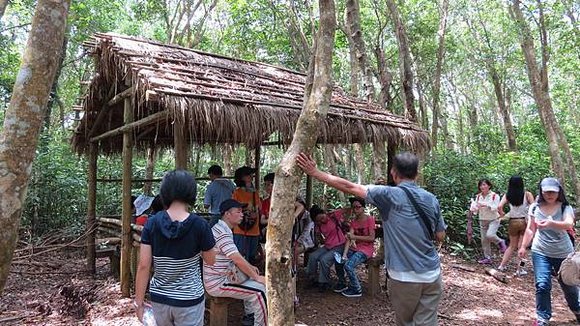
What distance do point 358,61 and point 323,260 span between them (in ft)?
14.9

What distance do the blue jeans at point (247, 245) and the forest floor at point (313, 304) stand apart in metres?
0.68

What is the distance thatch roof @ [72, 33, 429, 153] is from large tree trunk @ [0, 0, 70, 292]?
3.50 ft

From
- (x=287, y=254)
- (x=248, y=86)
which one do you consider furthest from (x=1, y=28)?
(x=287, y=254)

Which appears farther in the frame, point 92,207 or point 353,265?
point 92,207

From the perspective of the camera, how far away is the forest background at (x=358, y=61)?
31.4ft

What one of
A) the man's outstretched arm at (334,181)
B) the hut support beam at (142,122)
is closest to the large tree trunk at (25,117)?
the hut support beam at (142,122)

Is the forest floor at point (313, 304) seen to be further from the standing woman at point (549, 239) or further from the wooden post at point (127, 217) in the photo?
the standing woman at point (549, 239)

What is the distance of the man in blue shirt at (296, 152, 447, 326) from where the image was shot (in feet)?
9.73

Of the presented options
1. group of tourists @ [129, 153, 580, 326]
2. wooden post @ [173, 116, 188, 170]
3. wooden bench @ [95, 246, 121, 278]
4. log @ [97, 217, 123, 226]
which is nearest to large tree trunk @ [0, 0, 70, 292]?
group of tourists @ [129, 153, 580, 326]

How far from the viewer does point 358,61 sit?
887cm

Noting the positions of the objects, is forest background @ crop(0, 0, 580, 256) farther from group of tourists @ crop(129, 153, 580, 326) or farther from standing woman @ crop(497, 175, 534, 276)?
group of tourists @ crop(129, 153, 580, 326)

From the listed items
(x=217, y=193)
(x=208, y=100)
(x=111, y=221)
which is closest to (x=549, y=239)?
(x=208, y=100)

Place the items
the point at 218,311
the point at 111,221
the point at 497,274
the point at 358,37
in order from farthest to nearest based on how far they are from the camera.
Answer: the point at 358,37, the point at 497,274, the point at 111,221, the point at 218,311

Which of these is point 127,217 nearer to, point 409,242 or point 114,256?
point 114,256
